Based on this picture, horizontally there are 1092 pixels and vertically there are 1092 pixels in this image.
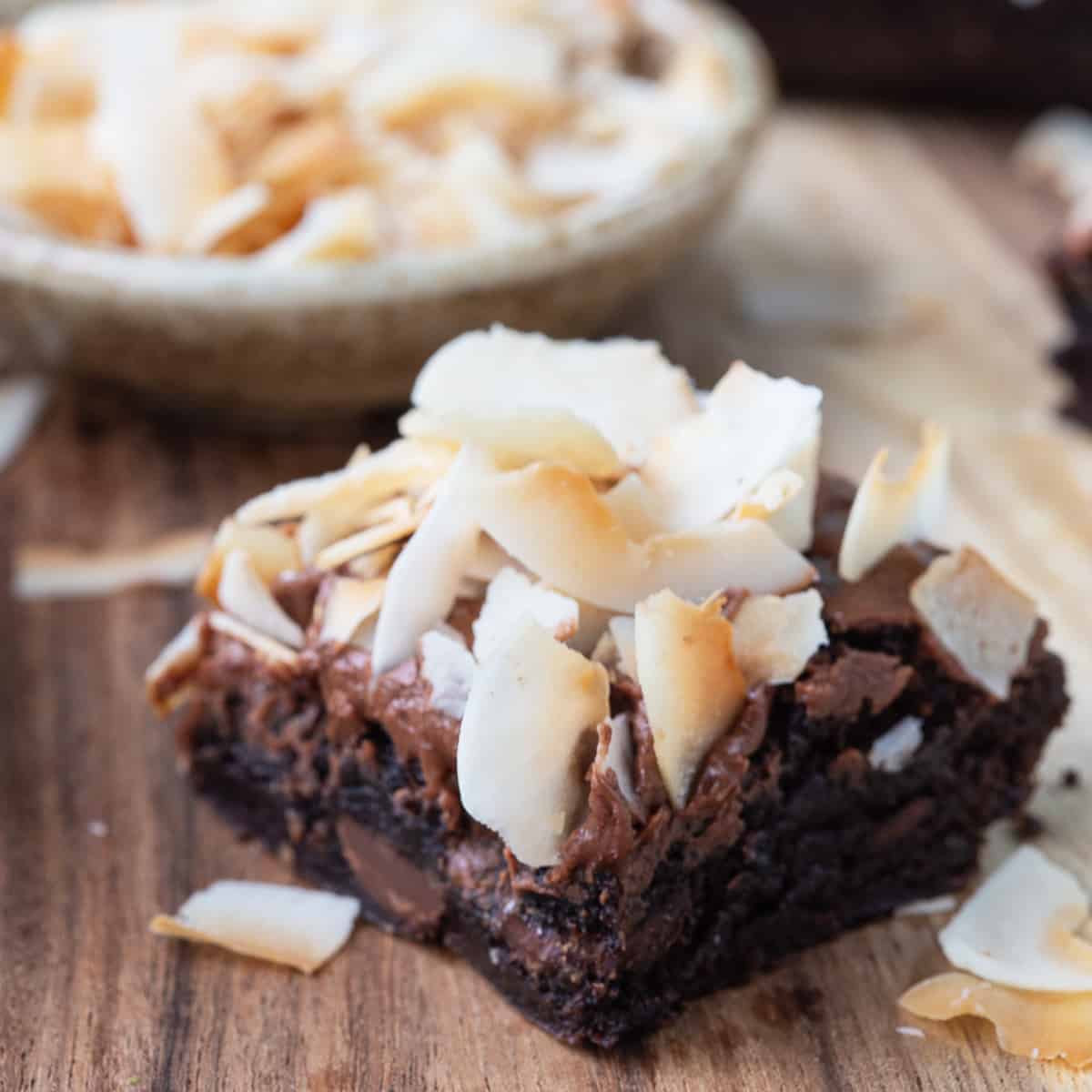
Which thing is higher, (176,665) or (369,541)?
(369,541)

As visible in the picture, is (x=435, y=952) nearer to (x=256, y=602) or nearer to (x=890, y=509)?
(x=256, y=602)

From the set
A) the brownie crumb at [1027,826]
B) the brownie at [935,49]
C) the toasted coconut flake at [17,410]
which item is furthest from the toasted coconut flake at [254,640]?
the brownie at [935,49]

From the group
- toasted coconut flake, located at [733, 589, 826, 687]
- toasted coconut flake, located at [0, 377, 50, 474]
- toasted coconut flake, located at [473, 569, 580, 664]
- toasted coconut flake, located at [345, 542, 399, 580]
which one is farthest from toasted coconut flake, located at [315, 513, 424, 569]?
toasted coconut flake, located at [0, 377, 50, 474]

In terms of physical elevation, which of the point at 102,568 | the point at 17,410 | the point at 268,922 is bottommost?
the point at 17,410

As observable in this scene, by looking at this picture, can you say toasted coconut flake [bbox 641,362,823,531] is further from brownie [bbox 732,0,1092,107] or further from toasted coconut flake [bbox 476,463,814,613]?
brownie [bbox 732,0,1092,107]

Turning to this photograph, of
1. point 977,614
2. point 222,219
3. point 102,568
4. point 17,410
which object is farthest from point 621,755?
point 17,410

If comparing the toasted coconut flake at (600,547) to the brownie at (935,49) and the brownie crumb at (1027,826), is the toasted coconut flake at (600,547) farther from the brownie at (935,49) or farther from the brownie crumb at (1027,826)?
the brownie at (935,49)
